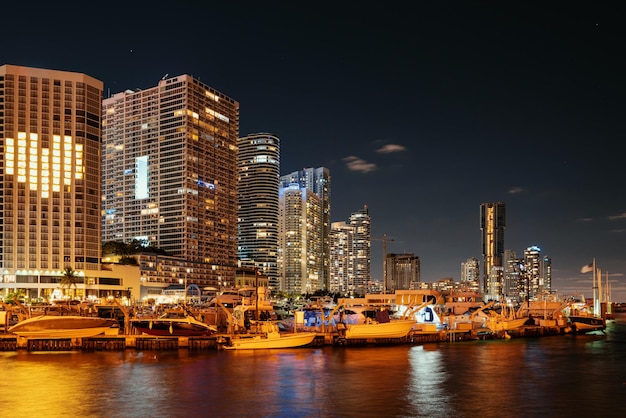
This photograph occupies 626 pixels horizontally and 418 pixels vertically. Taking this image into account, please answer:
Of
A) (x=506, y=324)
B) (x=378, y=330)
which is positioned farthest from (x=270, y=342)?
(x=506, y=324)

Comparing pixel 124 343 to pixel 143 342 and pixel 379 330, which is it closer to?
pixel 143 342

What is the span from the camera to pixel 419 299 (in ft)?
382

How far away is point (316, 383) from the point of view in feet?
178

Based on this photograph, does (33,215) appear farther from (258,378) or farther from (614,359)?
(614,359)

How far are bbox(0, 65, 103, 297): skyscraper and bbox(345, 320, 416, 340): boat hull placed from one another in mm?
136234

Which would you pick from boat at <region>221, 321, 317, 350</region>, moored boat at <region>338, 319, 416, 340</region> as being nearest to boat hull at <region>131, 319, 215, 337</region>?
boat at <region>221, 321, 317, 350</region>

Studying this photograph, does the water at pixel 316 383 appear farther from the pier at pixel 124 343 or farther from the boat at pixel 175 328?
the boat at pixel 175 328

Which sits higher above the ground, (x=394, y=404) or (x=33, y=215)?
(x=33, y=215)

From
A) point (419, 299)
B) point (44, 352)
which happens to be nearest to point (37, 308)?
point (44, 352)

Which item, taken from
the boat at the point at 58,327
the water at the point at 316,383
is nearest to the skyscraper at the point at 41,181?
the boat at the point at 58,327

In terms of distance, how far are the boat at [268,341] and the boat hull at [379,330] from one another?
5.74 m

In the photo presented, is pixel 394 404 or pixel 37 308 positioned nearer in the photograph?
pixel 394 404

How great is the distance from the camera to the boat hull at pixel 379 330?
80.8m

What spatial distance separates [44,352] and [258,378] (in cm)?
3398
